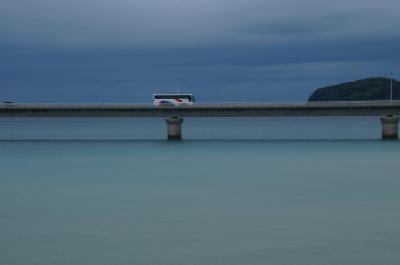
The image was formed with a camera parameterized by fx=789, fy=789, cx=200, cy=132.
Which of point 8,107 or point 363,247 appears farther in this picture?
point 8,107

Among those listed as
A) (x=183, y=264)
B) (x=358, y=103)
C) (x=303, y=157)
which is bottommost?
(x=183, y=264)

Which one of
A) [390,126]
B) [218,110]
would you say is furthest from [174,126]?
[390,126]

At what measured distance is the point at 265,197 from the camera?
3052 centimetres

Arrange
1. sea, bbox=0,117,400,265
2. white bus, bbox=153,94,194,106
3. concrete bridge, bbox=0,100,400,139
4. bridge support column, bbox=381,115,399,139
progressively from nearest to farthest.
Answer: sea, bbox=0,117,400,265 → concrete bridge, bbox=0,100,400,139 → bridge support column, bbox=381,115,399,139 → white bus, bbox=153,94,194,106

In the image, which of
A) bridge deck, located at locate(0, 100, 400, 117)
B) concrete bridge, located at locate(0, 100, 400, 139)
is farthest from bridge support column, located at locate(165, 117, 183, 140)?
bridge deck, located at locate(0, 100, 400, 117)

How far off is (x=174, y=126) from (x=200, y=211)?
1673 inches

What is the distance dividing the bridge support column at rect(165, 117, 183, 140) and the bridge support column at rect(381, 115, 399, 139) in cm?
1746

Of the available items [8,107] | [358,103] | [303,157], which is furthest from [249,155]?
[8,107]

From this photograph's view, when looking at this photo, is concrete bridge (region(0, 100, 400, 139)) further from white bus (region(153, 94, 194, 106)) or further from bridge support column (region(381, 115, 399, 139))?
white bus (region(153, 94, 194, 106))

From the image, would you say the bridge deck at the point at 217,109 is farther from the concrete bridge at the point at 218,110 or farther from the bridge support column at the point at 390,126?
the bridge support column at the point at 390,126

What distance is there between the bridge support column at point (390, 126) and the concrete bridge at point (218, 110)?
3.3 inches

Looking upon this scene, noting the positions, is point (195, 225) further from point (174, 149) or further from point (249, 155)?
point (174, 149)

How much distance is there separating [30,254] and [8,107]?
157ft

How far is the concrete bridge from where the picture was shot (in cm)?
6450
